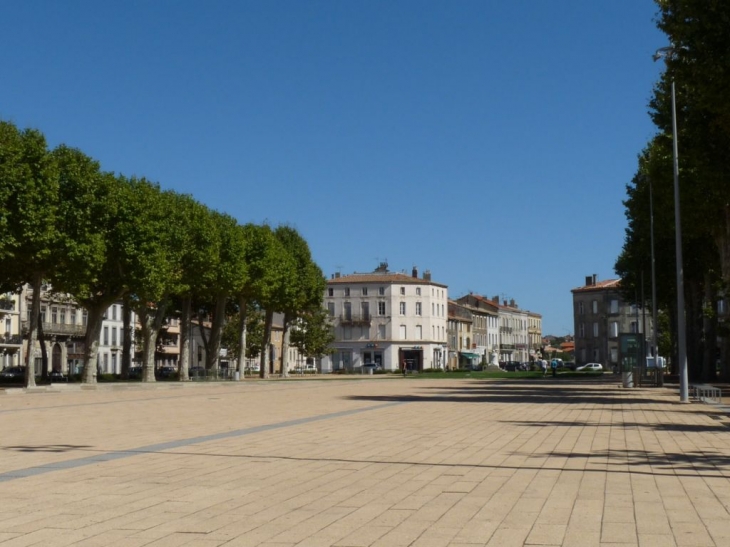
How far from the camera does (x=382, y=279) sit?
401 feet

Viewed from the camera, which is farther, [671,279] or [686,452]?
[671,279]

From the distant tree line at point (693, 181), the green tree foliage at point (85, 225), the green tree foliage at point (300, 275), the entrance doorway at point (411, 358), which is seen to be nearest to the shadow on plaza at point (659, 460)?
the distant tree line at point (693, 181)

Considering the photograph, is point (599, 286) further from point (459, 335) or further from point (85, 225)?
point (85, 225)

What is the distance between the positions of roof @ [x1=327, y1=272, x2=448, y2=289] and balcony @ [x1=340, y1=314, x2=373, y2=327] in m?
4.25

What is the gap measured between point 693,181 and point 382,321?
87835 millimetres

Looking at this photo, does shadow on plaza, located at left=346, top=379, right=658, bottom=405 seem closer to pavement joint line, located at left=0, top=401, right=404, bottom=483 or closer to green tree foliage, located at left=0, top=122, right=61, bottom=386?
pavement joint line, located at left=0, top=401, right=404, bottom=483

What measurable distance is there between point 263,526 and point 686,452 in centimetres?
803

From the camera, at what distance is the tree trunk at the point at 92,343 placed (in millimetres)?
48062

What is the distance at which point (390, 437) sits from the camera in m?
16.5

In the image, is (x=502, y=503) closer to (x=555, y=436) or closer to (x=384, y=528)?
(x=384, y=528)

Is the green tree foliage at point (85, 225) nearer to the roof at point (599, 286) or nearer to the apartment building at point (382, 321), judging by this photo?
the apartment building at point (382, 321)

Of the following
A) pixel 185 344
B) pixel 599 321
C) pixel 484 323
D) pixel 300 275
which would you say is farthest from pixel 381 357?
pixel 185 344

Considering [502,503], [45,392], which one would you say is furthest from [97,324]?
[502,503]

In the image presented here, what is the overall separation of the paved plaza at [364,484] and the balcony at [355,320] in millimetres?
101998
